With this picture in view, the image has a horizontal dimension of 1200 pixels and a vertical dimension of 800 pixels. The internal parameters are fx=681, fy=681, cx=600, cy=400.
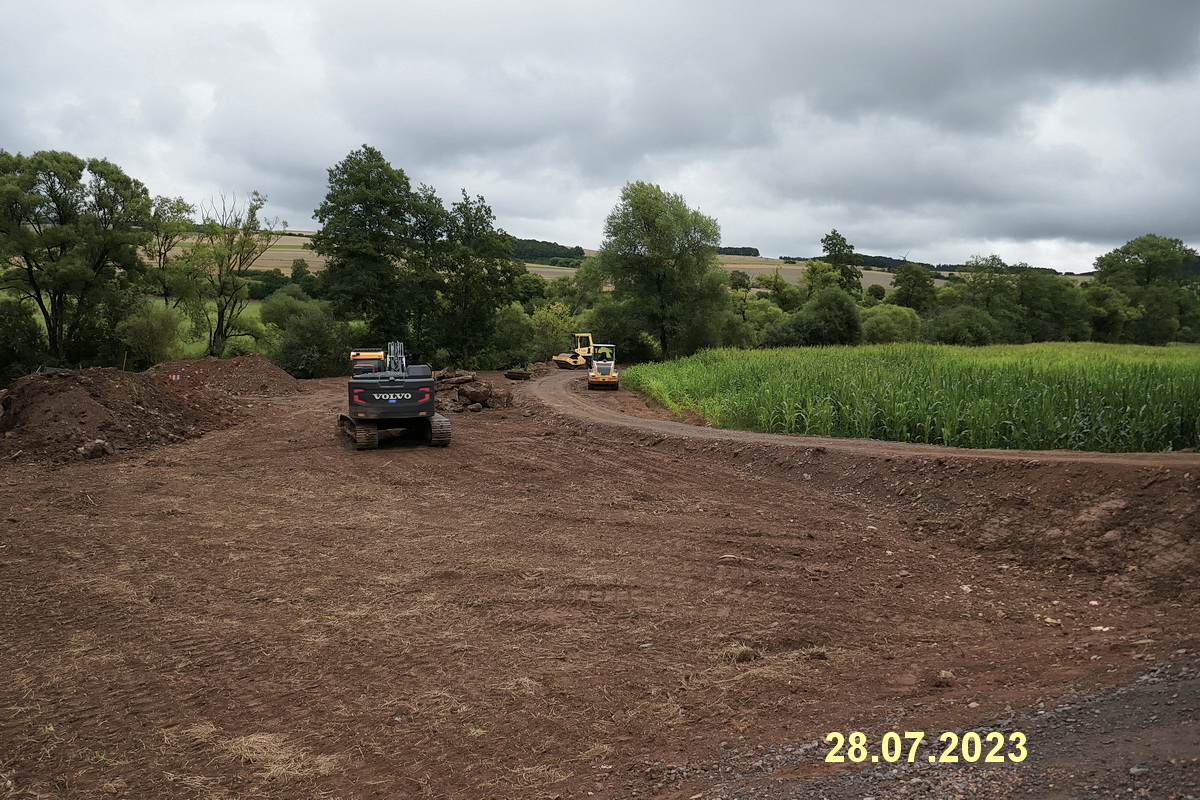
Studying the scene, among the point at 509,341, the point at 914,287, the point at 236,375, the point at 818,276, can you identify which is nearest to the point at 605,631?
the point at 236,375

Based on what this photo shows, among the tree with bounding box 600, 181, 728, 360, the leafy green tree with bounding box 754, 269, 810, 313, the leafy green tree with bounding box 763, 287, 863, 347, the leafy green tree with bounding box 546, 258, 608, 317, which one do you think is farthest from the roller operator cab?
the leafy green tree with bounding box 754, 269, 810, 313

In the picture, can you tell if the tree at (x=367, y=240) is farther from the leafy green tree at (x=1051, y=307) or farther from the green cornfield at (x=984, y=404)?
the leafy green tree at (x=1051, y=307)

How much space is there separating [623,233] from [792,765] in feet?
140

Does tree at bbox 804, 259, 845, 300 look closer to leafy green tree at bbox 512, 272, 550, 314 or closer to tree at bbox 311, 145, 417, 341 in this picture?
leafy green tree at bbox 512, 272, 550, 314

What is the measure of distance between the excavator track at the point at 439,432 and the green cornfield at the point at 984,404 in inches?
285

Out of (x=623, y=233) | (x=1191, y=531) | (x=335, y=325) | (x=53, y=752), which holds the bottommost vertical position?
(x=53, y=752)

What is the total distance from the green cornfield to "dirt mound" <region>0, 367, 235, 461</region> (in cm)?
1424

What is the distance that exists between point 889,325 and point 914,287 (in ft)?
91.8

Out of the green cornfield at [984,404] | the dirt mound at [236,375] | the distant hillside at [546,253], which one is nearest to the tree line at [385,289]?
the dirt mound at [236,375]

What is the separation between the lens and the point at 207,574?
7.84 meters

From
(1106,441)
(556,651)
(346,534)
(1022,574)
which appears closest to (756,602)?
(556,651)

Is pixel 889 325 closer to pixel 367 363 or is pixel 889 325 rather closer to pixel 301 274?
pixel 367 363

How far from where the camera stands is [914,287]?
80375 mm

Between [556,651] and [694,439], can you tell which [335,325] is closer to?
[694,439]
